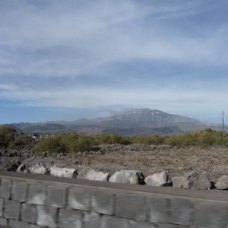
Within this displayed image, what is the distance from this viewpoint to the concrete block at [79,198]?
7.20m

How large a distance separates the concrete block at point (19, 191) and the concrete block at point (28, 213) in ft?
0.43

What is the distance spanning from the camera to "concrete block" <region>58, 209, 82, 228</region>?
7285mm

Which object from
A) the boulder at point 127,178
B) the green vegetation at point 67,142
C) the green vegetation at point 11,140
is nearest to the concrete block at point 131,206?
the boulder at point 127,178

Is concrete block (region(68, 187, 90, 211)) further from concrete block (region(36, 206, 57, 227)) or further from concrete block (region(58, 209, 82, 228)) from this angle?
concrete block (region(36, 206, 57, 227))

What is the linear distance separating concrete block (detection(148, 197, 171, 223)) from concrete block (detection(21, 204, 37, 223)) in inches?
85.7

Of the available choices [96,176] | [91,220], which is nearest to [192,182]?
[96,176]

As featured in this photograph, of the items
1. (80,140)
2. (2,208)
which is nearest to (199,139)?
(80,140)

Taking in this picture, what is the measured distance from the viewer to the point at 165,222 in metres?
6.25

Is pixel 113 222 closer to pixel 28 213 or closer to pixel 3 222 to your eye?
pixel 28 213

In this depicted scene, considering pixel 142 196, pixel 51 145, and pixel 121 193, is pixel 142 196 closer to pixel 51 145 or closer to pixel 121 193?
pixel 121 193

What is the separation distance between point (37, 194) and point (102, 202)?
52.3 inches

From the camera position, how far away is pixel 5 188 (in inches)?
336

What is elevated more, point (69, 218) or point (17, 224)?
point (69, 218)

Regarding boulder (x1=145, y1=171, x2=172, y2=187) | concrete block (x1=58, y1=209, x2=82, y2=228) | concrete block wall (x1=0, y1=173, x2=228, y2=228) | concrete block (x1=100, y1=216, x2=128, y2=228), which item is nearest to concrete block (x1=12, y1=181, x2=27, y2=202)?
concrete block wall (x1=0, y1=173, x2=228, y2=228)
